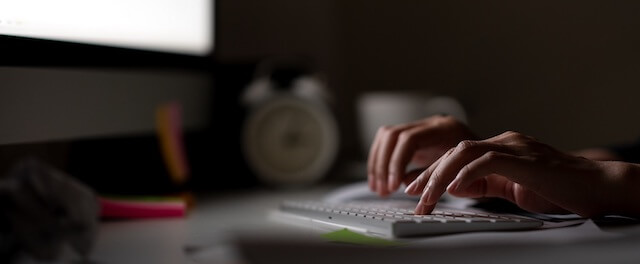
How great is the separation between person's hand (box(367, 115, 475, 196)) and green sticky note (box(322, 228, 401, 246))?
0.18 meters

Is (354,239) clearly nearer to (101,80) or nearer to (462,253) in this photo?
(462,253)

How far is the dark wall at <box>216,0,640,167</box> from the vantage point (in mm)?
748

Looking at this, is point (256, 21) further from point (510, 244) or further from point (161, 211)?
point (510, 244)

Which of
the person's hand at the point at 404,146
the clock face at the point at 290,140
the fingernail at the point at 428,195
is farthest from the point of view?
the clock face at the point at 290,140

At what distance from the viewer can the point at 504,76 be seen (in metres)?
0.99

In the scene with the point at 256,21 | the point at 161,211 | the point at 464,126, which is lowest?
the point at 161,211

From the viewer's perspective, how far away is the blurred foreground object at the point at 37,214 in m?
0.38

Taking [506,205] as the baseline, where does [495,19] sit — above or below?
above

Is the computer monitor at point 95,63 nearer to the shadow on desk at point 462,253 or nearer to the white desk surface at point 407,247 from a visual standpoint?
the white desk surface at point 407,247

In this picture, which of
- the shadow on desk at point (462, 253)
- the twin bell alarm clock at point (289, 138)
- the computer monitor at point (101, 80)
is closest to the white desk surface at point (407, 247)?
the shadow on desk at point (462, 253)

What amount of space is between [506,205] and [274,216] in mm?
224

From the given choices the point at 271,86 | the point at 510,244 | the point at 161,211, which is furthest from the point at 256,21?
the point at 510,244

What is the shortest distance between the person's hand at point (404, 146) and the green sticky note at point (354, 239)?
0.59ft

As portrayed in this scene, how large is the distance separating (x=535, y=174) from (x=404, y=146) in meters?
0.20
